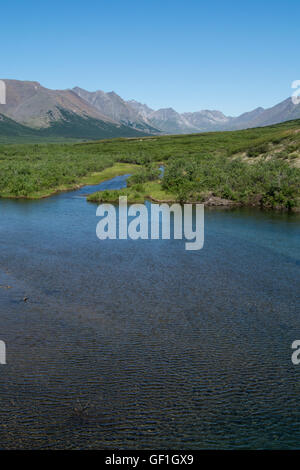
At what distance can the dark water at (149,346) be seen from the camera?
51.0 feet

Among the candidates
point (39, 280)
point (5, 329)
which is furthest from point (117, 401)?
point (39, 280)

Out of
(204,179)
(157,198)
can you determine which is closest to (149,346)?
(157,198)

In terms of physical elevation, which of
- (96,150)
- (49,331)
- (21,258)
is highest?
(96,150)

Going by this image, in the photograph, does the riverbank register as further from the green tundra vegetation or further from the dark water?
the dark water

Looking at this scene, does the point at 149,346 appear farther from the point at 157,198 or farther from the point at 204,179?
the point at 204,179

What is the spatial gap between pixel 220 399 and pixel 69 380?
20.6ft

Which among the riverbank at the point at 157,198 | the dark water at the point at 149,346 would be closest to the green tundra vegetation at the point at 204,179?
the riverbank at the point at 157,198

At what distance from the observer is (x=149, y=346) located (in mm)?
21266

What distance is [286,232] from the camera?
4528cm

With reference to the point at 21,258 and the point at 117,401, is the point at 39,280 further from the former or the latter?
the point at 117,401

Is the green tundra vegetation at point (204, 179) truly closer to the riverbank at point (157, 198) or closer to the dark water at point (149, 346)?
the riverbank at point (157, 198)

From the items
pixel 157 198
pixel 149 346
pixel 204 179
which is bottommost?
pixel 149 346

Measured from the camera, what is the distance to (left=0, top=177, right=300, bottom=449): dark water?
15.6m

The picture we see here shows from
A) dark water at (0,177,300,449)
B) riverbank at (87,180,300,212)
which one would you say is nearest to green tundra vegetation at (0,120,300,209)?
riverbank at (87,180,300,212)
